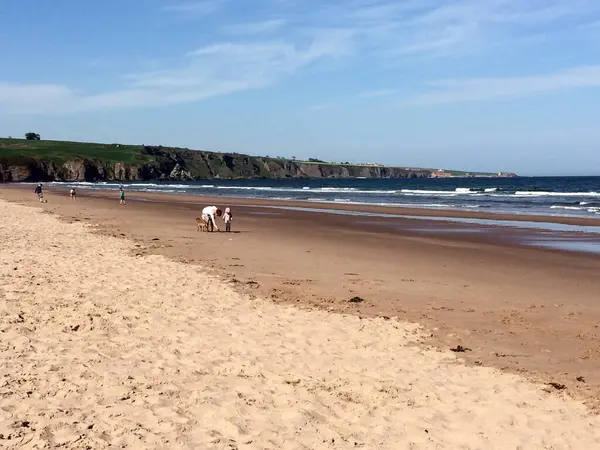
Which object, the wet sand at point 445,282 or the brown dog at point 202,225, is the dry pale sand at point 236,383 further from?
the brown dog at point 202,225

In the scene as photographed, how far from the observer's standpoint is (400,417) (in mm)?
6340

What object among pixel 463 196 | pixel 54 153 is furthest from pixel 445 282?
pixel 54 153

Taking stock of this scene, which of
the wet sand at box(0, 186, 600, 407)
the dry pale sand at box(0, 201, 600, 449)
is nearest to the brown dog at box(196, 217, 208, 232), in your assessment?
the wet sand at box(0, 186, 600, 407)

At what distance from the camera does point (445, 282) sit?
14930mm

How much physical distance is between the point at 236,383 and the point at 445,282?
9110mm

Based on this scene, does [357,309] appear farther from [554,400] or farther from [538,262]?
[538,262]

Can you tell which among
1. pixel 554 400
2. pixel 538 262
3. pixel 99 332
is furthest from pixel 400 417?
pixel 538 262

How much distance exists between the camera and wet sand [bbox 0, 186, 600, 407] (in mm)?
9247

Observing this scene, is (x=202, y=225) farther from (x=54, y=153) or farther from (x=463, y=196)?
(x=54, y=153)

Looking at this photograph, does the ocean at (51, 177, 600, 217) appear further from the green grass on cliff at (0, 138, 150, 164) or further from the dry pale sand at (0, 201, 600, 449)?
the green grass on cliff at (0, 138, 150, 164)

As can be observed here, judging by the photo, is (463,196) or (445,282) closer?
(445,282)

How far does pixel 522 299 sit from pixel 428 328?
3784mm

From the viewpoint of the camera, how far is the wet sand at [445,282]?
9.25 metres

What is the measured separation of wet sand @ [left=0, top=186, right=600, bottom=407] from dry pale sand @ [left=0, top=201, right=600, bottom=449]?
0.98 m
